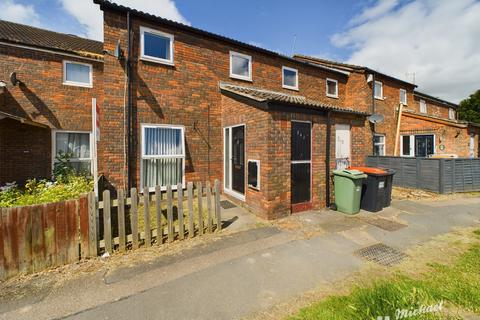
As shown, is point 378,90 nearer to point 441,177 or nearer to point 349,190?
point 441,177

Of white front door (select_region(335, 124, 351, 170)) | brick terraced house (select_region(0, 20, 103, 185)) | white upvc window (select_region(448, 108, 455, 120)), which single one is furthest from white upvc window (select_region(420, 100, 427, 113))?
brick terraced house (select_region(0, 20, 103, 185))

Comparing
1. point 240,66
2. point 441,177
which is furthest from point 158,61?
point 441,177

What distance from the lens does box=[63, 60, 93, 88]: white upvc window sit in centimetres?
825

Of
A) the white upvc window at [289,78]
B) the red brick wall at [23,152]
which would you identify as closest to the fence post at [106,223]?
the red brick wall at [23,152]

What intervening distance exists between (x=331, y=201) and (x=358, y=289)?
13.7 ft

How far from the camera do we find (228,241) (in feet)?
14.9

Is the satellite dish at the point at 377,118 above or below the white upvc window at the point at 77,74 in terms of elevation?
below

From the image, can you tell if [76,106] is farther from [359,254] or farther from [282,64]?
[359,254]

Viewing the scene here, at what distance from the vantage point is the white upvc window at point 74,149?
8.09 metres

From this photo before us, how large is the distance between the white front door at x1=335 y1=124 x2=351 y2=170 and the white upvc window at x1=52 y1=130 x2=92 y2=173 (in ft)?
30.3

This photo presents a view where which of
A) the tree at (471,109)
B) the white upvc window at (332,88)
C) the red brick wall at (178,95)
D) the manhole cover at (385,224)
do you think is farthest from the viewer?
the tree at (471,109)

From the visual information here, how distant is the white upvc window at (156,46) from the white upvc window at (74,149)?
4.09m

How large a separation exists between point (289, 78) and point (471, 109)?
3725 centimetres

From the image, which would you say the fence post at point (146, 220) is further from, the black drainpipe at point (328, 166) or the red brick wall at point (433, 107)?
the red brick wall at point (433, 107)
